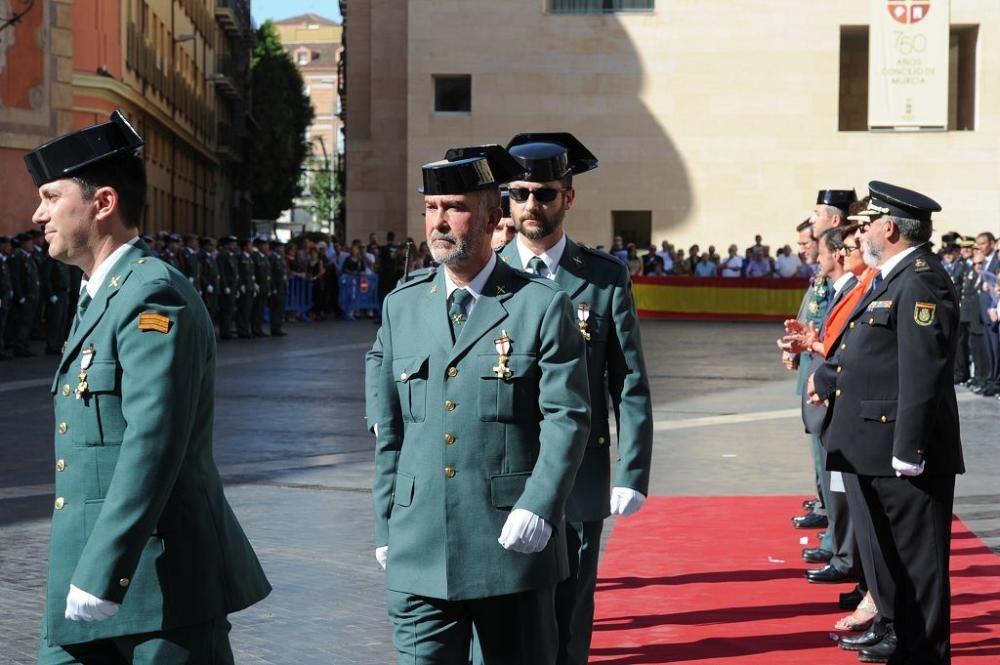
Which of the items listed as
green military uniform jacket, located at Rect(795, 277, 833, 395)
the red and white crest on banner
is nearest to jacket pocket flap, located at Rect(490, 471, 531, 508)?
green military uniform jacket, located at Rect(795, 277, 833, 395)

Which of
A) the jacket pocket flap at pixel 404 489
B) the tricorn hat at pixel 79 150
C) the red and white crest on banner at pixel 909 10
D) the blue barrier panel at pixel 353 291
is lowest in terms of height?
the blue barrier panel at pixel 353 291

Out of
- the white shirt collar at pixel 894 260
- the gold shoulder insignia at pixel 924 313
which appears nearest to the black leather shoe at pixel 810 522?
the white shirt collar at pixel 894 260

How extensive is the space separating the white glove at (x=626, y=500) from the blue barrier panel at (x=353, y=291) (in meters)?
31.2

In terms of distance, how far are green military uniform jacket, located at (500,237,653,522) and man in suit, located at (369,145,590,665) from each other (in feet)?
3.93

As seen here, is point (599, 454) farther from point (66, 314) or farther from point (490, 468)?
point (66, 314)

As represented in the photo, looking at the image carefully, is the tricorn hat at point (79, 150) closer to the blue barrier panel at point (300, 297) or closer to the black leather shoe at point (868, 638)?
A: the black leather shoe at point (868, 638)

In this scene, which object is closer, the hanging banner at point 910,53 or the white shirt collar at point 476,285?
the white shirt collar at point 476,285

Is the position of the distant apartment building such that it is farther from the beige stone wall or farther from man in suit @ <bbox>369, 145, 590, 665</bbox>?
man in suit @ <bbox>369, 145, 590, 665</bbox>

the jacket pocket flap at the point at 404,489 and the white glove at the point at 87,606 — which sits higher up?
the jacket pocket flap at the point at 404,489

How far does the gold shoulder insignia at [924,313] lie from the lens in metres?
6.27

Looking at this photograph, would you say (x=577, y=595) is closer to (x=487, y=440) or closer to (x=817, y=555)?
(x=487, y=440)

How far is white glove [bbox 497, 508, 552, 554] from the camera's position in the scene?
14.1ft

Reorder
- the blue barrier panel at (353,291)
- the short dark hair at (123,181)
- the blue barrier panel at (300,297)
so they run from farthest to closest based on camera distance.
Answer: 1. the blue barrier panel at (353,291)
2. the blue barrier panel at (300,297)
3. the short dark hair at (123,181)

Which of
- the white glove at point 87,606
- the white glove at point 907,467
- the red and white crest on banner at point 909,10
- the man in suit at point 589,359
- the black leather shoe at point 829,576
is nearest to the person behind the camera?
the white glove at point 87,606
